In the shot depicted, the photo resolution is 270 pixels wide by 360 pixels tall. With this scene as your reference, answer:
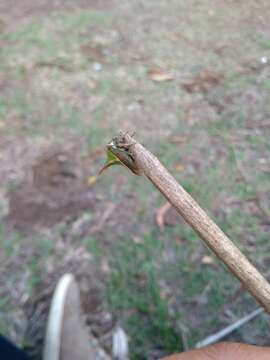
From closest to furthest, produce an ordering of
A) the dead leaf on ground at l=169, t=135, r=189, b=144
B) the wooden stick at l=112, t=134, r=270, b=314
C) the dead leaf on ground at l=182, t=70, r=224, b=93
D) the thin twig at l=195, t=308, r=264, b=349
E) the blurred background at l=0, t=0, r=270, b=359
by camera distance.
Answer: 1. the wooden stick at l=112, t=134, r=270, b=314
2. the thin twig at l=195, t=308, r=264, b=349
3. the blurred background at l=0, t=0, r=270, b=359
4. the dead leaf on ground at l=169, t=135, r=189, b=144
5. the dead leaf on ground at l=182, t=70, r=224, b=93

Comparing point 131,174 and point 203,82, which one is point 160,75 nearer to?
point 203,82

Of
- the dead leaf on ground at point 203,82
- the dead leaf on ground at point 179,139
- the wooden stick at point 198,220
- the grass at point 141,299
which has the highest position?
the wooden stick at point 198,220

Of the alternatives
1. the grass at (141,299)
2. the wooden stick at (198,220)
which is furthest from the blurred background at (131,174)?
the wooden stick at (198,220)

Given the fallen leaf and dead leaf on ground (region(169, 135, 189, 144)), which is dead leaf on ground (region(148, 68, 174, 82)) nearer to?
dead leaf on ground (region(169, 135, 189, 144))

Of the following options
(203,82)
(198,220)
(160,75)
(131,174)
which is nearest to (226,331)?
(131,174)

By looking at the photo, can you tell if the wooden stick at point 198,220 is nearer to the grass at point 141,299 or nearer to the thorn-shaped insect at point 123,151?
the thorn-shaped insect at point 123,151

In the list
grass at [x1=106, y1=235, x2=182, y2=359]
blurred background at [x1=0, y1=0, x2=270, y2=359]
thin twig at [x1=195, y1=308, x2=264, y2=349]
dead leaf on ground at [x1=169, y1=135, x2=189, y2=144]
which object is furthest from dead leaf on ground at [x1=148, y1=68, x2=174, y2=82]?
thin twig at [x1=195, y1=308, x2=264, y2=349]

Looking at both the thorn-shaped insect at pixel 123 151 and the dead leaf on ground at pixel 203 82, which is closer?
the thorn-shaped insect at pixel 123 151
